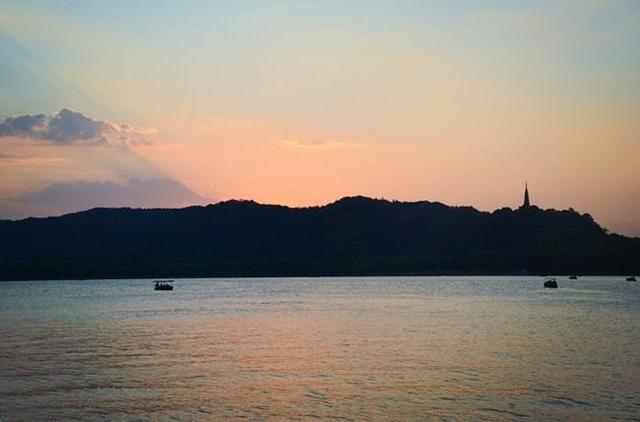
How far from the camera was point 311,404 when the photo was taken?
39.8 m

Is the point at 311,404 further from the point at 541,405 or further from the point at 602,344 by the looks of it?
the point at 602,344

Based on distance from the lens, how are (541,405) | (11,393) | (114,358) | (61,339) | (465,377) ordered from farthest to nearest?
(61,339) < (114,358) < (465,377) < (11,393) < (541,405)

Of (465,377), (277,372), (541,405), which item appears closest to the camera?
(541,405)

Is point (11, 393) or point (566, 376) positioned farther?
point (566, 376)

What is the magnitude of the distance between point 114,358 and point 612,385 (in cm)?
3748

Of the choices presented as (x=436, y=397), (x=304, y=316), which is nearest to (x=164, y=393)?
(x=436, y=397)

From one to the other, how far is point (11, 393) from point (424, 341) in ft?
133

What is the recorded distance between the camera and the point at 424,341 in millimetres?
71188

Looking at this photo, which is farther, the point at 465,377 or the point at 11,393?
the point at 465,377

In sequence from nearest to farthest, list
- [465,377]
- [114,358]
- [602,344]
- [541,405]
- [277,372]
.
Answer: [541,405] < [465,377] < [277,372] < [114,358] < [602,344]

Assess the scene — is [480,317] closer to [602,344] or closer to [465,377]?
[602,344]

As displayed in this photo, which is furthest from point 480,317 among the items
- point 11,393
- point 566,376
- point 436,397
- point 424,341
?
point 11,393

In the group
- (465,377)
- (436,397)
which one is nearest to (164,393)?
(436,397)

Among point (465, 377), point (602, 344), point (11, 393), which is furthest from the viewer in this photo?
point (602, 344)
